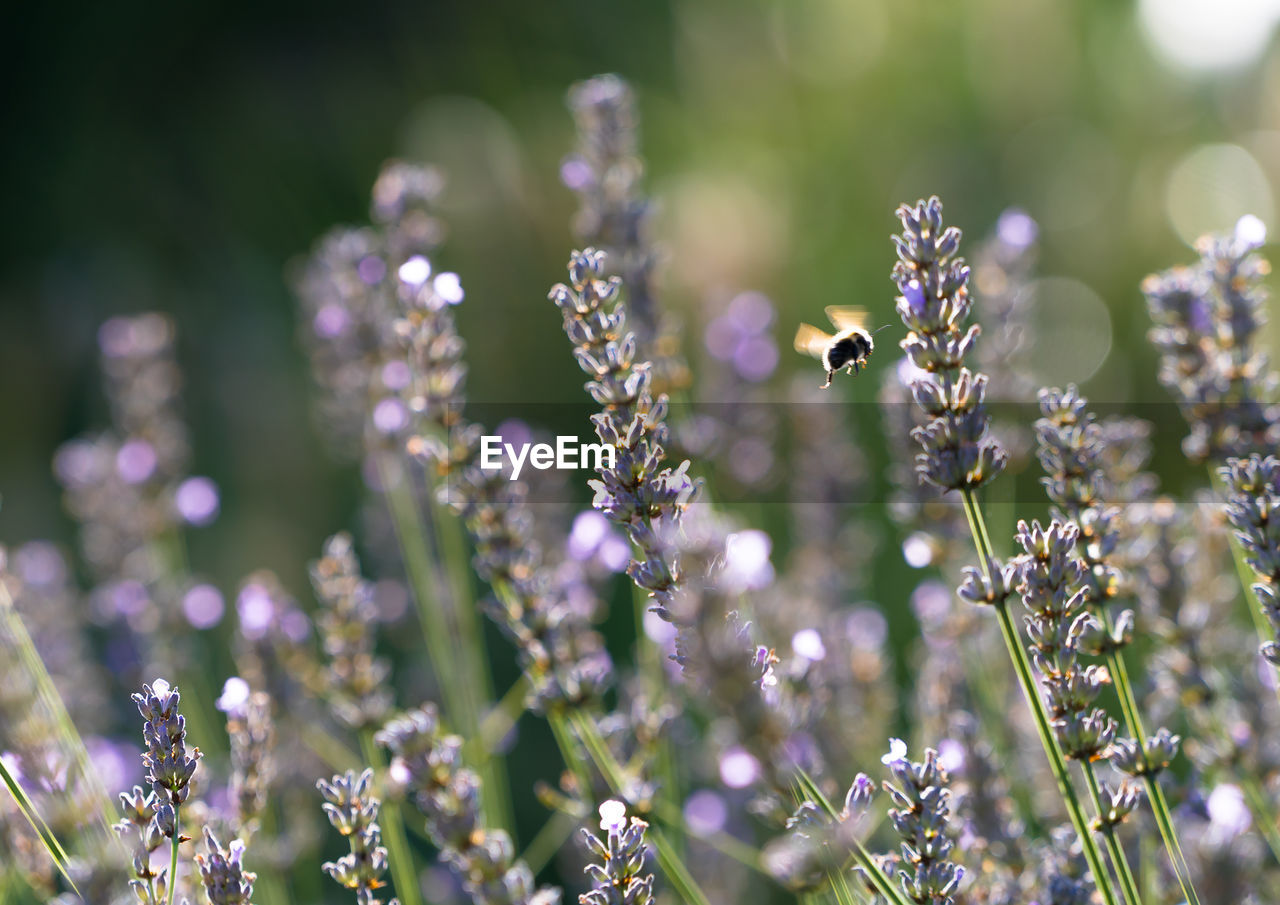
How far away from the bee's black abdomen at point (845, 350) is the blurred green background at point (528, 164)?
1.81 m

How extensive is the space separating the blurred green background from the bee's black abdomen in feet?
5.94

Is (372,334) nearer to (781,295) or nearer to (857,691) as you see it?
(857,691)

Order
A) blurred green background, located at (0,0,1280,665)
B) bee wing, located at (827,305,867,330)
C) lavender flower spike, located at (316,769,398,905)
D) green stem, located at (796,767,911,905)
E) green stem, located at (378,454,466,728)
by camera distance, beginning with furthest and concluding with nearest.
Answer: blurred green background, located at (0,0,1280,665), green stem, located at (378,454,466,728), bee wing, located at (827,305,867,330), lavender flower spike, located at (316,769,398,905), green stem, located at (796,767,911,905)

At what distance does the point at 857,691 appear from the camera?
1515mm

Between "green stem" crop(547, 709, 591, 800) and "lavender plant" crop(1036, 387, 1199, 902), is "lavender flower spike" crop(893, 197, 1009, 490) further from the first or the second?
"green stem" crop(547, 709, 591, 800)

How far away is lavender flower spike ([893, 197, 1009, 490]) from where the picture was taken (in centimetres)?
80

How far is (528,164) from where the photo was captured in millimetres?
4195

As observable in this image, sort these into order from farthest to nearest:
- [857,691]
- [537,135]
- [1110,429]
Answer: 1. [537,135]
2. [857,691]
3. [1110,429]

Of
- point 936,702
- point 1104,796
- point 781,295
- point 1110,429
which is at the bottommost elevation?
point 1104,796

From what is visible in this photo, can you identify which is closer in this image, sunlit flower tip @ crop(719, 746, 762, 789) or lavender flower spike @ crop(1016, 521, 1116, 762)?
lavender flower spike @ crop(1016, 521, 1116, 762)

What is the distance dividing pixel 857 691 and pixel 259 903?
840mm

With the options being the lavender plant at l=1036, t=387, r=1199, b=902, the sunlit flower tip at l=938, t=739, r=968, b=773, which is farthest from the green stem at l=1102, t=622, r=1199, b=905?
the sunlit flower tip at l=938, t=739, r=968, b=773

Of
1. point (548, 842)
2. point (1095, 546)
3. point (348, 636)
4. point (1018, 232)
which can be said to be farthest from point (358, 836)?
point (1018, 232)

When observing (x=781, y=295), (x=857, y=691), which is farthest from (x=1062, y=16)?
(x=857, y=691)
